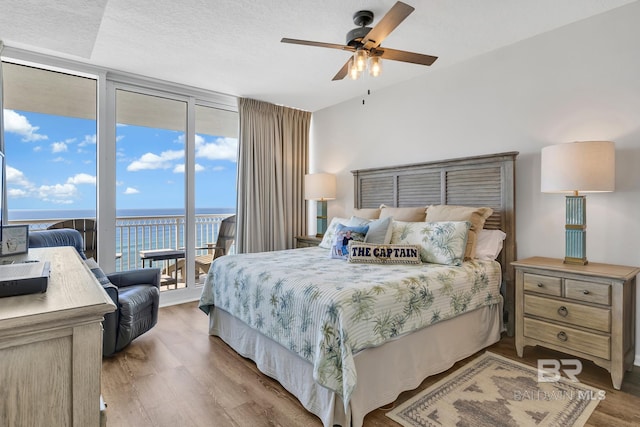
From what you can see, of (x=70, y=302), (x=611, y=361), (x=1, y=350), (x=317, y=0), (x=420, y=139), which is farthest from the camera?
(x=420, y=139)

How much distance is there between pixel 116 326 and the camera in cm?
255

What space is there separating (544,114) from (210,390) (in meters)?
3.35

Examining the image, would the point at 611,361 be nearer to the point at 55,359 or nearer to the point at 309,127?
the point at 55,359

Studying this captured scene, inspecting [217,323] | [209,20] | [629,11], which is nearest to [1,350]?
[217,323]

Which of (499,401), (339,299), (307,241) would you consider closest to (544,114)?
(499,401)

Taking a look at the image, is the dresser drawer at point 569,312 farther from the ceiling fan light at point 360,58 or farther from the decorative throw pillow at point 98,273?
the decorative throw pillow at point 98,273

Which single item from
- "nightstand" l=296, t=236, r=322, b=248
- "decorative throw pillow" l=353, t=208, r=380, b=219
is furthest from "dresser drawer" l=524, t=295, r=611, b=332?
"nightstand" l=296, t=236, r=322, b=248

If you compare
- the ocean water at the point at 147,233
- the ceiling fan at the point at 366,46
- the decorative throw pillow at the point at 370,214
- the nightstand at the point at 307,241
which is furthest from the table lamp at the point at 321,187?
the ceiling fan at the point at 366,46

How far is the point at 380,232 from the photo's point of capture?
114 inches

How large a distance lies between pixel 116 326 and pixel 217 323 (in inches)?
30.9

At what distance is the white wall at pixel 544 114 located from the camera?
2.41 m

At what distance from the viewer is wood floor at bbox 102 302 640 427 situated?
1.82 metres

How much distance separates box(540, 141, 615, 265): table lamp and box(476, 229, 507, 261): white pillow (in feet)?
1.63

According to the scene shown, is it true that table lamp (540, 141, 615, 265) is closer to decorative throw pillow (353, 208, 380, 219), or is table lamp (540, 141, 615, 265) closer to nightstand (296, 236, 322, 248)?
decorative throw pillow (353, 208, 380, 219)
